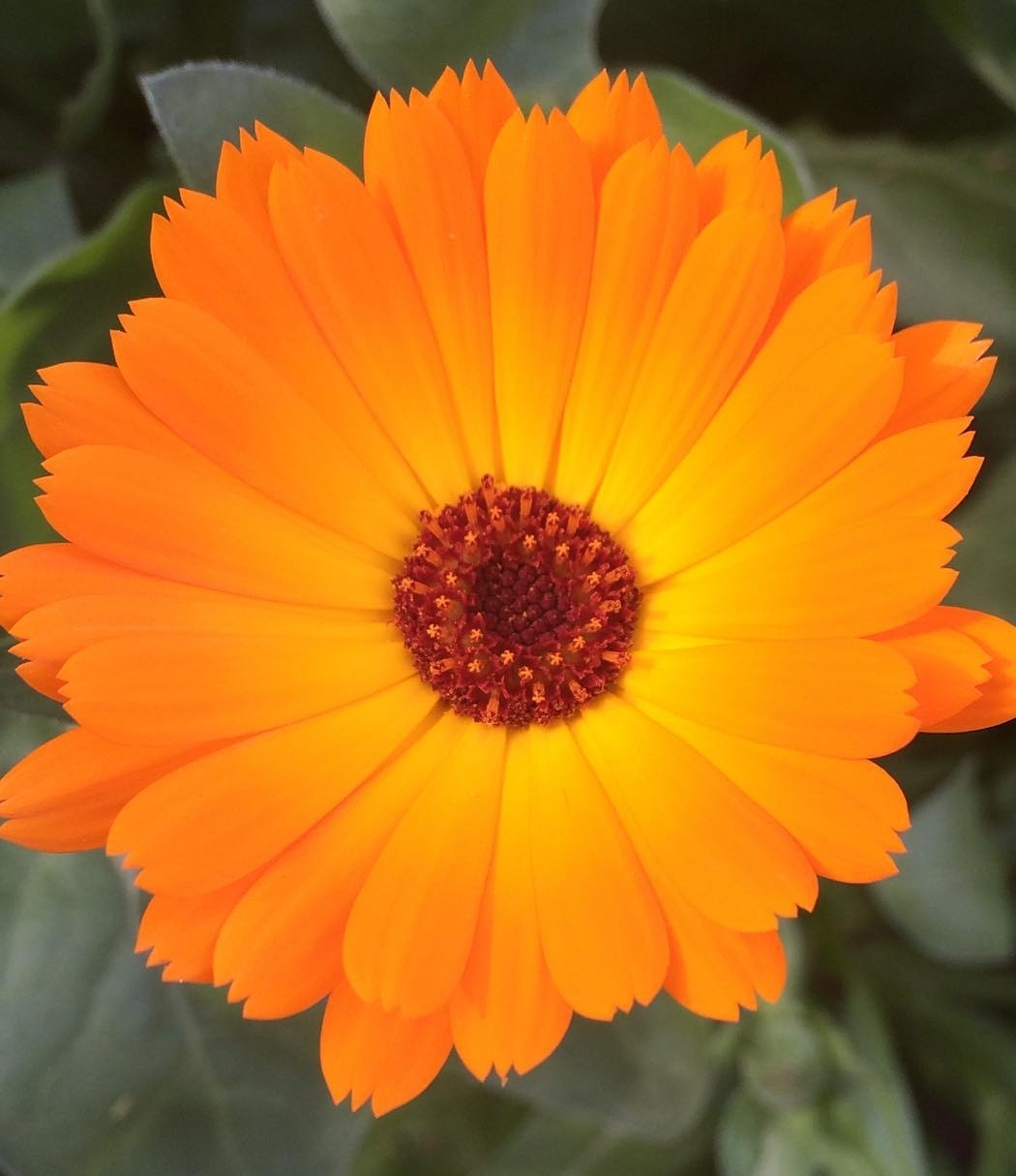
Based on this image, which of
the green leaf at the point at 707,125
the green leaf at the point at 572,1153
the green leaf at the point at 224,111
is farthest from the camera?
the green leaf at the point at 572,1153

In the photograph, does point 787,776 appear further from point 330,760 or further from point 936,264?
point 936,264

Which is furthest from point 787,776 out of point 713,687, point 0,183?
point 0,183

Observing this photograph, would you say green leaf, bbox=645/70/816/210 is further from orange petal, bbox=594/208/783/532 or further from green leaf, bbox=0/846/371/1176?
green leaf, bbox=0/846/371/1176

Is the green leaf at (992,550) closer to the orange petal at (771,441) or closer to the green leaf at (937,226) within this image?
the green leaf at (937,226)

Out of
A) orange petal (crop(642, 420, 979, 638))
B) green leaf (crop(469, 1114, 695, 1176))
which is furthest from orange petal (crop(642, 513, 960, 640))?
green leaf (crop(469, 1114, 695, 1176))

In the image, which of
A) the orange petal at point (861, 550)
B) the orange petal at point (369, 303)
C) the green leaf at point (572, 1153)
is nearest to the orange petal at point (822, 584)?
the orange petal at point (861, 550)

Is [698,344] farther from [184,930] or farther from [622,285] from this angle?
[184,930]

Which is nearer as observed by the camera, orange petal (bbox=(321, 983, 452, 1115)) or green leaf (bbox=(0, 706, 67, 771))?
orange petal (bbox=(321, 983, 452, 1115))
